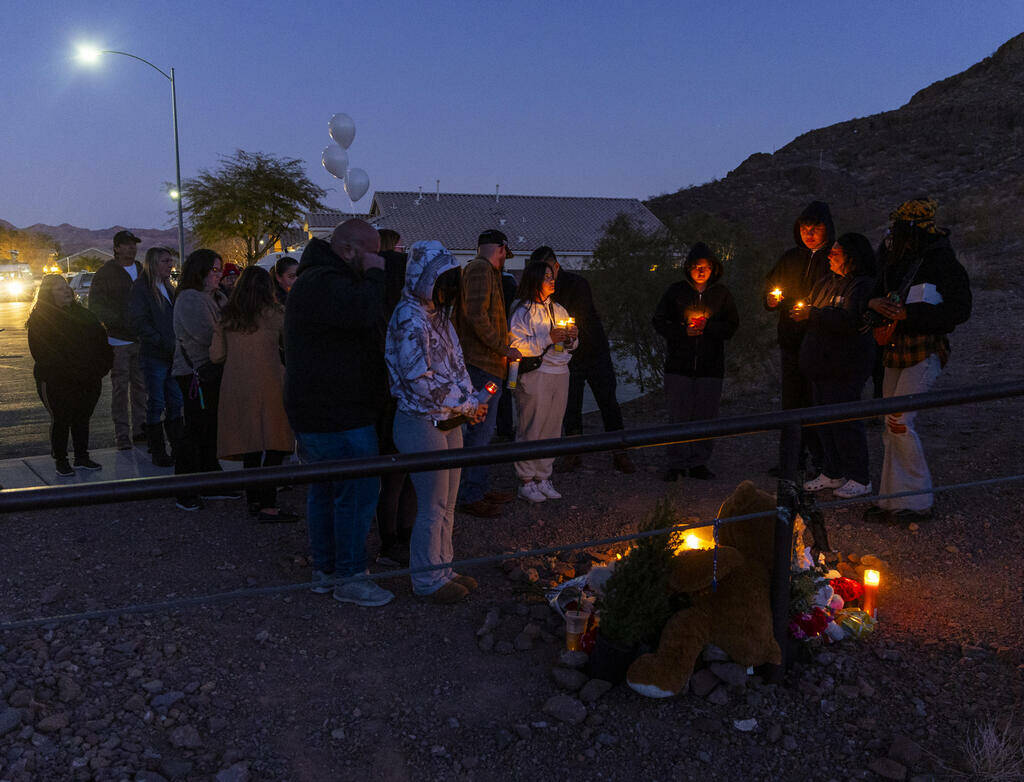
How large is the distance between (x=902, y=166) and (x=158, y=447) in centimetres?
5109

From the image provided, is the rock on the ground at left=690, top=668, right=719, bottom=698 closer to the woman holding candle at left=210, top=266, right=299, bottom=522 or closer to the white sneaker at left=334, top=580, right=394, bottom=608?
the white sneaker at left=334, top=580, right=394, bottom=608

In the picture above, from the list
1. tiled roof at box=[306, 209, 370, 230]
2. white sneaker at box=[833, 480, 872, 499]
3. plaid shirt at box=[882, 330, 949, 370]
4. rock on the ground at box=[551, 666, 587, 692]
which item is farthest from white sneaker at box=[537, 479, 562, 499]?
tiled roof at box=[306, 209, 370, 230]

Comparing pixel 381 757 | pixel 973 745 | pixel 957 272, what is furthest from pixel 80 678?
pixel 957 272

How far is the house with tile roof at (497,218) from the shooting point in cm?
4447

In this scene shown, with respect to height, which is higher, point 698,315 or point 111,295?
point 111,295

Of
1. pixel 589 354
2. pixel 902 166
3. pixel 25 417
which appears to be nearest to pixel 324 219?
pixel 902 166

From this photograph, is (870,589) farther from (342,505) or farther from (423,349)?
(342,505)

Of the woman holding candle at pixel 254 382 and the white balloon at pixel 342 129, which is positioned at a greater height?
the white balloon at pixel 342 129

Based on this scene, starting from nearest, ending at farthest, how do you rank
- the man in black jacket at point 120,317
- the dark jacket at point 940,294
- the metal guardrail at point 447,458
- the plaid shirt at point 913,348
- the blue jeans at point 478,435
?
the metal guardrail at point 447,458 → the dark jacket at point 940,294 → the plaid shirt at point 913,348 → the blue jeans at point 478,435 → the man in black jacket at point 120,317

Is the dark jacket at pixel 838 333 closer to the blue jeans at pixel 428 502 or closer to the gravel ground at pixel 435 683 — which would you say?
the gravel ground at pixel 435 683

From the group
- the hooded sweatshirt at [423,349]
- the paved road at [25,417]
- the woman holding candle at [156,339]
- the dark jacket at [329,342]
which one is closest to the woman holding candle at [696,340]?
the hooded sweatshirt at [423,349]

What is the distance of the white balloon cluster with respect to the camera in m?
23.8

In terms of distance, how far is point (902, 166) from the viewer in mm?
48562

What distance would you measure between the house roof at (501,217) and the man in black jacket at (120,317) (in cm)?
3619
